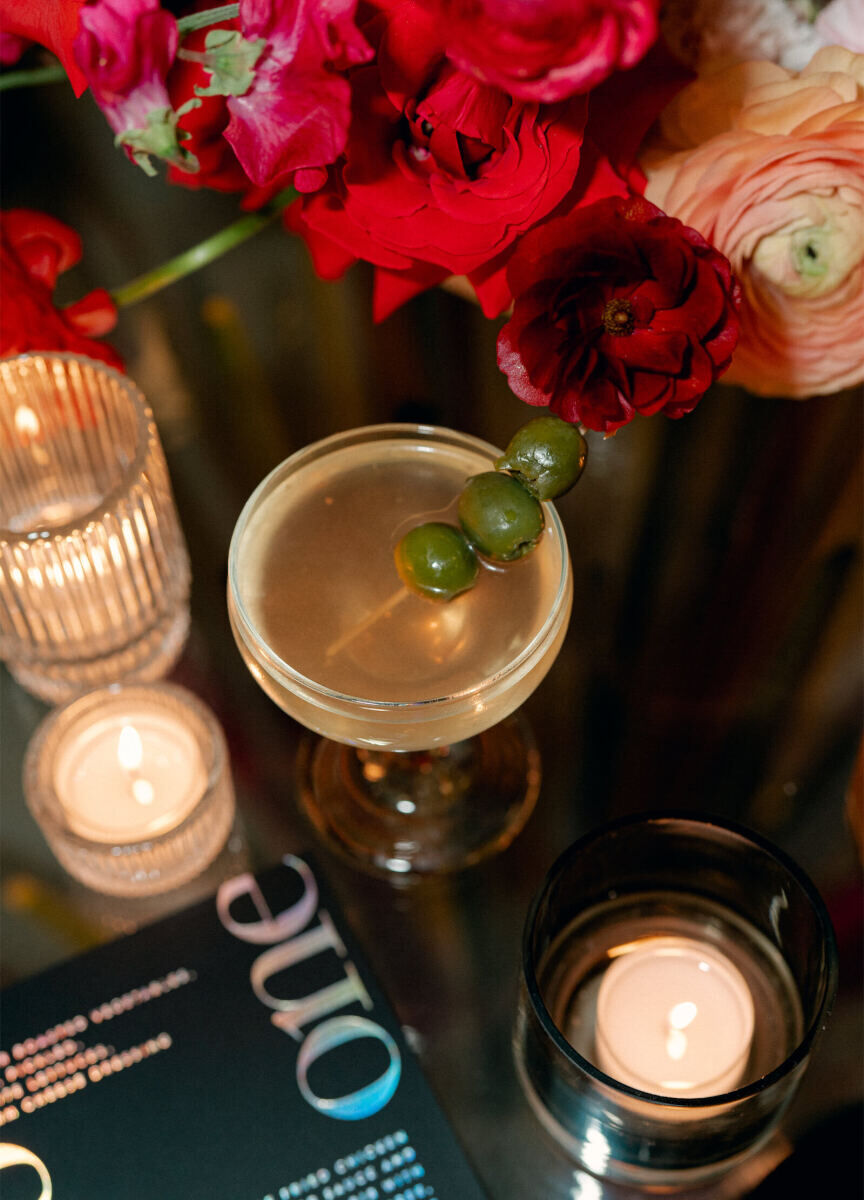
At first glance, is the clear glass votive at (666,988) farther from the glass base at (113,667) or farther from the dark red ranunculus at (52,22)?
the dark red ranunculus at (52,22)

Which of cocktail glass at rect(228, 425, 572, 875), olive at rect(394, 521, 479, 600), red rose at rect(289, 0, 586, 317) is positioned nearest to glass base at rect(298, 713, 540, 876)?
cocktail glass at rect(228, 425, 572, 875)

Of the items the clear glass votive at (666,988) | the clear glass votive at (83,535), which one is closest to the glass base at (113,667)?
the clear glass votive at (83,535)

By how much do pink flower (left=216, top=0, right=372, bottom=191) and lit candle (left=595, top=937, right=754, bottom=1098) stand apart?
33 cm

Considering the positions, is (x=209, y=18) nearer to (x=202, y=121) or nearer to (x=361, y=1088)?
(x=202, y=121)

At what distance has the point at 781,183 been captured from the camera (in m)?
0.47

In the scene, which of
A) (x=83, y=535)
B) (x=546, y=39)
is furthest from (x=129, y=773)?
(x=546, y=39)

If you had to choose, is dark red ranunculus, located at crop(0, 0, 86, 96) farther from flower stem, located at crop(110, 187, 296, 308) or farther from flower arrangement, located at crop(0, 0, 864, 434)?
flower stem, located at crop(110, 187, 296, 308)

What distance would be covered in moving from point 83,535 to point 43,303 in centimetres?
11

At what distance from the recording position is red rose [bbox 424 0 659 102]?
0.33 meters

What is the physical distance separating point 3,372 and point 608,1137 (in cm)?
40

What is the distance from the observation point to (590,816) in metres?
0.54

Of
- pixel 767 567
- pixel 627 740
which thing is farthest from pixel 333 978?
pixel 767 567

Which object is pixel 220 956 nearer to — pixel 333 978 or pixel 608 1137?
pixel 333 978

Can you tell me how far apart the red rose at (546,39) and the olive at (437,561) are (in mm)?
158
